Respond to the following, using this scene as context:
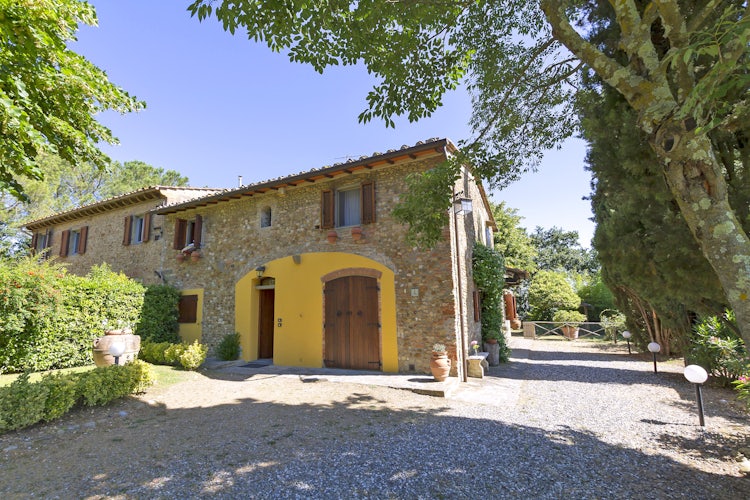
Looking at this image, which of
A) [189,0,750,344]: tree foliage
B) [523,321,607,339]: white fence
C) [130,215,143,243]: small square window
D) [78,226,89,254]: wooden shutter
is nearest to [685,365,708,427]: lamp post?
[189,0,750,344]: tree foliage

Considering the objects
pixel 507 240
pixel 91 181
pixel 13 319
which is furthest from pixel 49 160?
pixel 507 240

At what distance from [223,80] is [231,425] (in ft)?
21.7

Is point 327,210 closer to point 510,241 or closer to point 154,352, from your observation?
point 154,352

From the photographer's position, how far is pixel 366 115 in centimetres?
501

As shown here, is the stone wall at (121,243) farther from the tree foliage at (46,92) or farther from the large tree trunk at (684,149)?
the large tree trunk at (684,149)

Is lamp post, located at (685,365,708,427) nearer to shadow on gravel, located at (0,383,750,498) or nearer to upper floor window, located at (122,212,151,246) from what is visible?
shadow on gravel, located at (0,383,750,498)

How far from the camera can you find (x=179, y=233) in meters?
12.4

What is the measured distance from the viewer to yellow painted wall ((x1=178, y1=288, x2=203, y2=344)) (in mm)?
11430

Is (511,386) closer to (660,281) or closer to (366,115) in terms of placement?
(660,281)

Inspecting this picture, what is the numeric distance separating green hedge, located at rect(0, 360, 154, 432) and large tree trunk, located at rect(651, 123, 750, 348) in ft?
26.6

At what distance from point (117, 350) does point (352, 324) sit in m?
5.08

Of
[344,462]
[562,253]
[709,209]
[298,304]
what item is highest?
[562,253]

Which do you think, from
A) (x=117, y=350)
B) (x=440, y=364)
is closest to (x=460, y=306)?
(x=440, y=364)

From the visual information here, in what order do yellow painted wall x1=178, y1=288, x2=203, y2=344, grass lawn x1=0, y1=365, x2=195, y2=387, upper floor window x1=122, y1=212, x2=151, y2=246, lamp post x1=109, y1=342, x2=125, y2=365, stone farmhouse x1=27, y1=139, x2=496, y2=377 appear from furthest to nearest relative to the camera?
1. upper floor window x1=122, y1=212, x2=151, y2=246
2. yellow painted wall x1=178, y1=288, x2=203, y2=344
3. stone farmhouse x1=27, y1=139, x2=496, y2=377
4. grass lawn x1=0, y1=365, x2=195, y2=387
5. lamp post x1=109, y1=342, x2=125, y2=365
